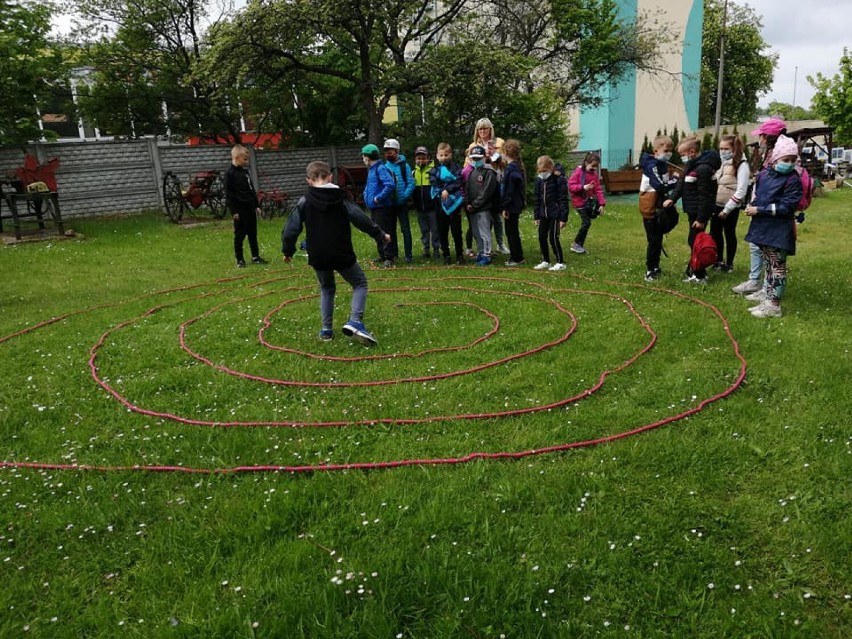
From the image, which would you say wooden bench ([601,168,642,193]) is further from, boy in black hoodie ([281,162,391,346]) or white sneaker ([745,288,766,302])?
boy in black hoodie ([281,162,391,346])

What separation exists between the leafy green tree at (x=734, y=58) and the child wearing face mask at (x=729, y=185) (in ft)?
145

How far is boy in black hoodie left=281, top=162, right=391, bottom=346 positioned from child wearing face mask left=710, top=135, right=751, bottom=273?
4.35 m

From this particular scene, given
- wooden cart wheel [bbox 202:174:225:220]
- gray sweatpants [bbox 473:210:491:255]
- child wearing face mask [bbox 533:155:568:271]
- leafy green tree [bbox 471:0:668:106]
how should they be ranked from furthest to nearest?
leafy green tree [bbox 471:0:668:106] → wooden cart wheel [bbox 202:174:225:220] → gray sweatpants [bbox 473:210:491:255] → child wearing face mask [bbox 533:155:568:271]

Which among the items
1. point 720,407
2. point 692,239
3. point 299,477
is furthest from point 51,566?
point 692,239

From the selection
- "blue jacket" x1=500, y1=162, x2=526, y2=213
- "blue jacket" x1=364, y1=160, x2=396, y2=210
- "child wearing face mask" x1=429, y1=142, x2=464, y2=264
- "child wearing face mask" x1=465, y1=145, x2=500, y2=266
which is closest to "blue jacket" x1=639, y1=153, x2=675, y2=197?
"blue jacket" x1=500, y1=162, x2=526, y2=213

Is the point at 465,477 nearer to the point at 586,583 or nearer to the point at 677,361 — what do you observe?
the point at 586,583

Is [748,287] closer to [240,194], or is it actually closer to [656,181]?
[656,181]

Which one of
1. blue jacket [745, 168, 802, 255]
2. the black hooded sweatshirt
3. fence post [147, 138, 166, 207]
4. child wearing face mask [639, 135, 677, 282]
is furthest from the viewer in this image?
fence post [147, 138, 166, 207]

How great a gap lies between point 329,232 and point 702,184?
179 inches

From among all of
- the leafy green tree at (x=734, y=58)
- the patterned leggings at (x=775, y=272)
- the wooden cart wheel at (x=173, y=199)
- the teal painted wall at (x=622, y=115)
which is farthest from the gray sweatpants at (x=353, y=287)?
the leafy green tree at (x=734, y=58)

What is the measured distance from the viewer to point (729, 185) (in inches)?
301

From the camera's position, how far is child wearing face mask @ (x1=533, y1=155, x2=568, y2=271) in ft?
29.2

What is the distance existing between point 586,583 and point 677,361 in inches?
120

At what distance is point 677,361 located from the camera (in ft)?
17.4
